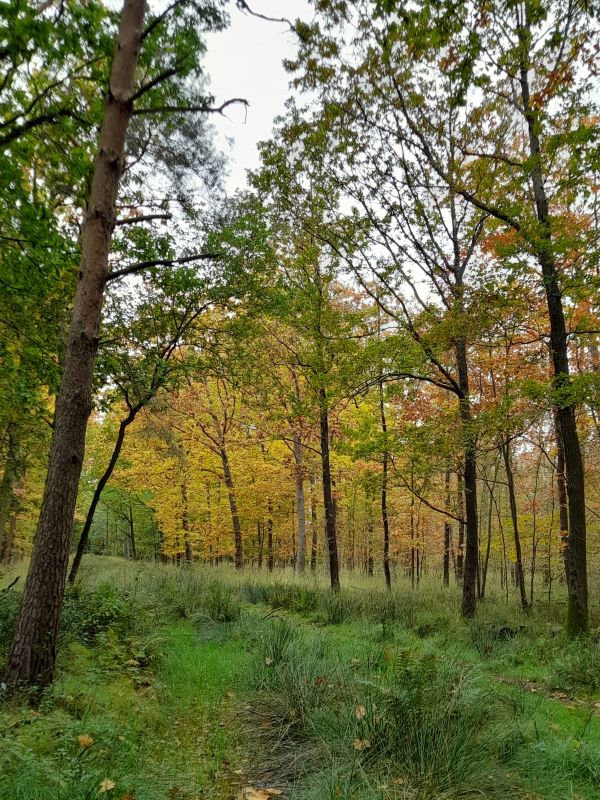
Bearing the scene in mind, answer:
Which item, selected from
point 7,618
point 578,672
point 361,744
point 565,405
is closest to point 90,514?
point 7,618

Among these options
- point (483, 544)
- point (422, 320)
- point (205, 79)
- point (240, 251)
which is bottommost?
point (483, 544)

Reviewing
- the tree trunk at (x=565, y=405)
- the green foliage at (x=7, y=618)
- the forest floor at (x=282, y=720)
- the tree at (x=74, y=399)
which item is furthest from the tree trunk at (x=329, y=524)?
the green foliage at (x=7, y=618)

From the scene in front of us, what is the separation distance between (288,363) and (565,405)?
731 centimetres

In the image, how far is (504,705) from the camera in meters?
4.11

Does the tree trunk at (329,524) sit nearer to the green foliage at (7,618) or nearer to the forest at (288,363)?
the forest at (288,363)

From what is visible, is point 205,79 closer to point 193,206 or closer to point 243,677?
point 193,206

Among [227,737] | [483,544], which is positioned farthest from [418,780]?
[483,544]

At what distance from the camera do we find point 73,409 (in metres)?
4.42

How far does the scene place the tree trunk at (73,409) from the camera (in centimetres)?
407

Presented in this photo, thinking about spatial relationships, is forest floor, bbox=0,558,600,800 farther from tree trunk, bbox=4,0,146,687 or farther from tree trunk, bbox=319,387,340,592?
tree trunk, bbox=319,387,340,592

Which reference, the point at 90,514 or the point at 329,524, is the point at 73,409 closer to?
the point at 90,514

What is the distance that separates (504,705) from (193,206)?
28.5ft

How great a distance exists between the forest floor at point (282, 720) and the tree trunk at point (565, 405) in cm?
129

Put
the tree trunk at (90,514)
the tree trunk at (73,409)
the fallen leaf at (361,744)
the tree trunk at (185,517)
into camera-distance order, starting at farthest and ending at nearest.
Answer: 1. the tree trunk at (185,517)
2. the tree trunk at (90,514)
3. the tree trunk at (73,409)
4. the fallen leaf at (361,744)
